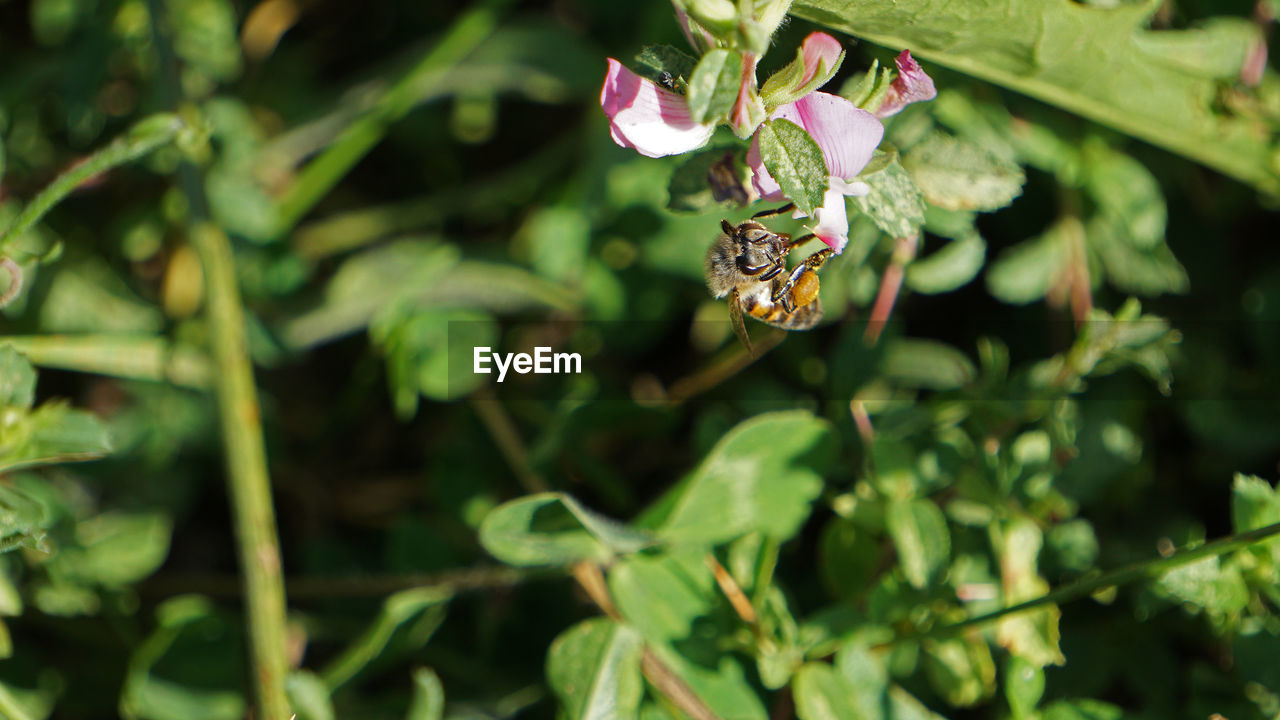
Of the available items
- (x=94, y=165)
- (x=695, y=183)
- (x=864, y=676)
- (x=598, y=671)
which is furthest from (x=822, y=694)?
(x=94, y=165)

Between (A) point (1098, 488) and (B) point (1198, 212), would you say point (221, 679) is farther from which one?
(B) point (1198, 212)

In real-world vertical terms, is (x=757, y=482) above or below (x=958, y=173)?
below

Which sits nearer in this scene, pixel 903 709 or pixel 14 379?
pixel 14 379

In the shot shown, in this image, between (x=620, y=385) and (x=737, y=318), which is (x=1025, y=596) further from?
(x=620, y=385)

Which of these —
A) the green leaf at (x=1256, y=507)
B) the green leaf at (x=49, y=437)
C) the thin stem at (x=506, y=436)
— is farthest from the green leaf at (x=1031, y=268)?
the green leaf at (x=49, y=437)

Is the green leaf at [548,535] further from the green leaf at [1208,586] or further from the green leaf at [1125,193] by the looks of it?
the green leaf at [1125,193]

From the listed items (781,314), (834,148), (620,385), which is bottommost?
(620,385)
